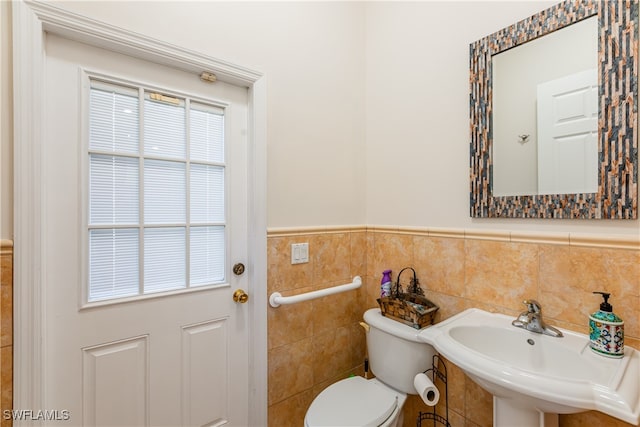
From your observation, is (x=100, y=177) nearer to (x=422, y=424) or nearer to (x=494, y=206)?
(x=494, y=206)

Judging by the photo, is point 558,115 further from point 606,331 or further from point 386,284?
point 386,284

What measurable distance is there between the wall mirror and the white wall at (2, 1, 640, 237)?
7 centimetres

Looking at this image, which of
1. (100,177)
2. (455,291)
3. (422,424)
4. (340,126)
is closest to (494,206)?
(455,291)

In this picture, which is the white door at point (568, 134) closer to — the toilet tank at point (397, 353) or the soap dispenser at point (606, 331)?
the soap dispenser at point (606, 331)

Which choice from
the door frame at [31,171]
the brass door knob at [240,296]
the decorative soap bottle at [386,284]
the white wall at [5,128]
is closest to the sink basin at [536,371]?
the decorative soap bottle at [386,284]

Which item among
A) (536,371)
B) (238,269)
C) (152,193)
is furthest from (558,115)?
(152,193)

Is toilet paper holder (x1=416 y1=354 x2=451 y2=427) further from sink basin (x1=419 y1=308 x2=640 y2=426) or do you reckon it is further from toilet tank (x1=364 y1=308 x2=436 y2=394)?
sink basin (x1=419 y1=308 x2=640 y2=426)

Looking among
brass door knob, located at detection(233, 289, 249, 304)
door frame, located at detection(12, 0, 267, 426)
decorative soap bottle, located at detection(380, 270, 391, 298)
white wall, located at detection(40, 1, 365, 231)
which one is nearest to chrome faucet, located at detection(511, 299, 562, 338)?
decorative soap bottle, located at detection(380, 270, 391, 298)

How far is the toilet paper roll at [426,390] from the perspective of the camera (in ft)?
3.87

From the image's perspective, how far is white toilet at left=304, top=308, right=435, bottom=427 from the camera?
1.23 meters

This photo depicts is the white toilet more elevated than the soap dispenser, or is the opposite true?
the soap dispenser

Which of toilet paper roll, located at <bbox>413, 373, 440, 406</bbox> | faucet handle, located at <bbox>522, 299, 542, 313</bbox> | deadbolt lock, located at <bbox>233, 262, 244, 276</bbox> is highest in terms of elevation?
deadbolt lock, located at <bbox>233, 262, 244, 276</bbox>

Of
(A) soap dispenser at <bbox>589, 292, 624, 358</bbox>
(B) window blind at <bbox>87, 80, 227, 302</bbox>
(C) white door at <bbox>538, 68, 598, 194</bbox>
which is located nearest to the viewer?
(A) soap dispenser at <bbox>589, 292, 624, 358</bbox>

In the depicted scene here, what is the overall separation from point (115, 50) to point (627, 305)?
2021mm
